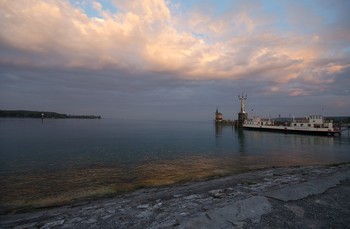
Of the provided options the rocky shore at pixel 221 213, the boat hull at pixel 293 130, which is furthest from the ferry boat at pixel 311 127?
the rocky shore at pixel 221 213

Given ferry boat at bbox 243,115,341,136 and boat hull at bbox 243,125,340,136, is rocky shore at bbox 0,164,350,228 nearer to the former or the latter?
boat hull at bbox 243,125,340,136

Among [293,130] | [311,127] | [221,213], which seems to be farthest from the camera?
[293,130]

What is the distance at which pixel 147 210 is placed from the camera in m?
10.0

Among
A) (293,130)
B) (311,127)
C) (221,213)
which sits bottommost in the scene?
(221,213)

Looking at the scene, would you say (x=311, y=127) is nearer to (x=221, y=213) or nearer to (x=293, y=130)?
(x=293, y=130)

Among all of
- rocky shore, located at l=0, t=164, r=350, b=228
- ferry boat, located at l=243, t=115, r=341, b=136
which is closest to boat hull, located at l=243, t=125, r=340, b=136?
ferry boat, located at l=243, t=115, r=341, b=136

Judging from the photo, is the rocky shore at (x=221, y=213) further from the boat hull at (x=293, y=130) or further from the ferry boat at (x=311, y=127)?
the ferry boat at (x=311, y=127)

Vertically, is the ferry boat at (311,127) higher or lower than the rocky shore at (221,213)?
higher

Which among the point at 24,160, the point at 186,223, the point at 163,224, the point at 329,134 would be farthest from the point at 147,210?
the point at 329,134

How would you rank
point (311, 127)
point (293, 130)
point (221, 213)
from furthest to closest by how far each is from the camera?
point (293, 130), point (311, 127), point (221, 213)

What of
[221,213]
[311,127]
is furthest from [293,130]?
[221,213]

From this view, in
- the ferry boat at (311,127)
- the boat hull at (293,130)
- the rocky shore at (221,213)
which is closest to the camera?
the rocky shore at (221,213)

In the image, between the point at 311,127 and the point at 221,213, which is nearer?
the point at 221,213

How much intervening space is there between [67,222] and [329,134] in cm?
8486
